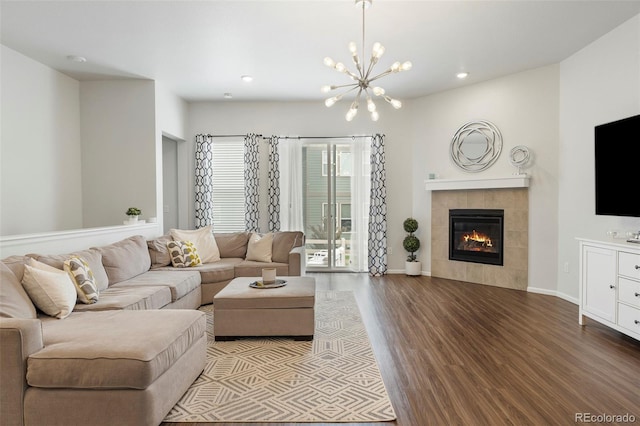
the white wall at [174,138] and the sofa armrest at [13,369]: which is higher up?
the white wall at [174,138]

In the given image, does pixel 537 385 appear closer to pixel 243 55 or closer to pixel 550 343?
pixel 550 343

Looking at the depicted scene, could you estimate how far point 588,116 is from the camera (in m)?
4.50

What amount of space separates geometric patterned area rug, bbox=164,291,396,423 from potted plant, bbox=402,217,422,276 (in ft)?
9.77

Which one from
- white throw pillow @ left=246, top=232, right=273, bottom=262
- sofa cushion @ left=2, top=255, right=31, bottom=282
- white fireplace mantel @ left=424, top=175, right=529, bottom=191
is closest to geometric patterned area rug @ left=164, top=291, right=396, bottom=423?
sofa cushion @ left=2, top=255, right=31, bottom=282

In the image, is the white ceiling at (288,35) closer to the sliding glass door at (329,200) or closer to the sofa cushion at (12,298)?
the sliding glass door at (329,200)

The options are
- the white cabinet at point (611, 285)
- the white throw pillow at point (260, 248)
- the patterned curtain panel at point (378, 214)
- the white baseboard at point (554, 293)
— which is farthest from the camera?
the patterned curtain panel at point (378, 214)

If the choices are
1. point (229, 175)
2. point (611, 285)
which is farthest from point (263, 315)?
point (229, 175)

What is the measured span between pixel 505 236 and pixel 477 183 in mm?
880

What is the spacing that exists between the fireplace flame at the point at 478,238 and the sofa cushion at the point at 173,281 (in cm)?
412

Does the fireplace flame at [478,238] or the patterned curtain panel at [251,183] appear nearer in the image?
the fireplace flame at [478,238]

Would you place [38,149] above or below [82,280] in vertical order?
above

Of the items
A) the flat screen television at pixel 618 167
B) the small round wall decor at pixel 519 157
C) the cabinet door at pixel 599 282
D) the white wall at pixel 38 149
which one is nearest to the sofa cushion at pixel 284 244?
the white wall at pixel 38 149

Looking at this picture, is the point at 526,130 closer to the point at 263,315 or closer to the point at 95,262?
the point at 263,315

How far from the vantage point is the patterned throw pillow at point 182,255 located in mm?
4805
